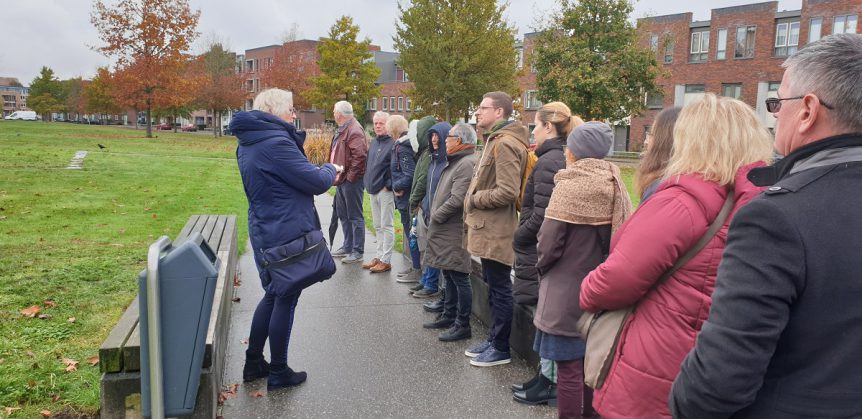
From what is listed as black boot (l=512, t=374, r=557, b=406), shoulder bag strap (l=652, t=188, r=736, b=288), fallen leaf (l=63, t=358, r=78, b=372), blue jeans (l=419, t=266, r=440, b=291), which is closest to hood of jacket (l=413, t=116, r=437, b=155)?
blue jeans (l=419, t=266, r=440, b=291)

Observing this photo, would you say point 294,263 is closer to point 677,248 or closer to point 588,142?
point 588,142

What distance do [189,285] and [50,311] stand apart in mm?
4145

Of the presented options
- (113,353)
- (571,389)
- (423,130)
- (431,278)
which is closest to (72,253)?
(431,278)

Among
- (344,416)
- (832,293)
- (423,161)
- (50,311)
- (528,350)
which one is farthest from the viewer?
(423,161)

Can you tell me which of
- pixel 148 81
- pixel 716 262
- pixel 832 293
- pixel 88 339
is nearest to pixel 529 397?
pixel 716 262

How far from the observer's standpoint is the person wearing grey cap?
3.41 metres

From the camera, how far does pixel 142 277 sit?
2.26 m

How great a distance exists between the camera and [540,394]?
4.32 meters

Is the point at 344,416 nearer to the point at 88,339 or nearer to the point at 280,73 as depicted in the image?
the point at 88,339

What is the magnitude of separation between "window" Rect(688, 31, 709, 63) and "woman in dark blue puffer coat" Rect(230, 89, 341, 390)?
160 feet

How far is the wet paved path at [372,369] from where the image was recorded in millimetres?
4195

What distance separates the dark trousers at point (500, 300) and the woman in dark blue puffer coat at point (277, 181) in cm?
142

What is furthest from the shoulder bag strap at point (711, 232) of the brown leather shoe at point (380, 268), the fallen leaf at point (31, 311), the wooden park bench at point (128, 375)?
the brown leather shoe at point (380, 268)

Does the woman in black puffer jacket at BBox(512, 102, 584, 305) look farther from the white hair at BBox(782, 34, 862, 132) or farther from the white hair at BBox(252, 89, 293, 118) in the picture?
the white hair at BBox(782, 34, 862, 132)
